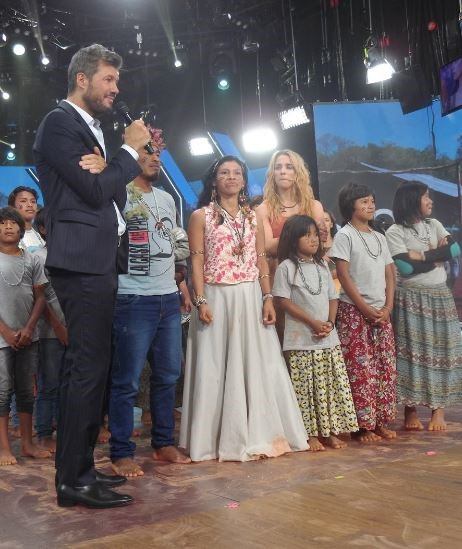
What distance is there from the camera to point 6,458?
3.71 metres

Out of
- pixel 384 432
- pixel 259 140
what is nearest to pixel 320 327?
pixel 384 432

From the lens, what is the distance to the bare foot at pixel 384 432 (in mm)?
3893

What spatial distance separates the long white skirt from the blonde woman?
0.50 m

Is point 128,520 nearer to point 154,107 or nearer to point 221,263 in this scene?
point 221,263

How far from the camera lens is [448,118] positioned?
8.16 metres

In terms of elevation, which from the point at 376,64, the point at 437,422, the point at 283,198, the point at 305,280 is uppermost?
the point at 376,64

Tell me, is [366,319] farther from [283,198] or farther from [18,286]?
[18,286]

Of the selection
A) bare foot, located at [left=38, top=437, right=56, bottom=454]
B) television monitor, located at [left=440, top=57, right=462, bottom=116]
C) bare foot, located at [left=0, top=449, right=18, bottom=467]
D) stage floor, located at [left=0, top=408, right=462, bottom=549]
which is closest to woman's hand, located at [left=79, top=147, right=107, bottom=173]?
stage floor, located at [left=0, top=408, right=462, bottom=549]

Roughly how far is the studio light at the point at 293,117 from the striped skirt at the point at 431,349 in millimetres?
5492

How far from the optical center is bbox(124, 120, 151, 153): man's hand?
2.78 metres

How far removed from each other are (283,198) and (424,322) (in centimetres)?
109

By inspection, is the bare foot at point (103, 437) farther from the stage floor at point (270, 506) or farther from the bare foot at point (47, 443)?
the stage floor at point (270, 506)

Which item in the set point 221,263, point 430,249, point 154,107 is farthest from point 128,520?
point 154,107

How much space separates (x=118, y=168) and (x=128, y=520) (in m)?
1.29
